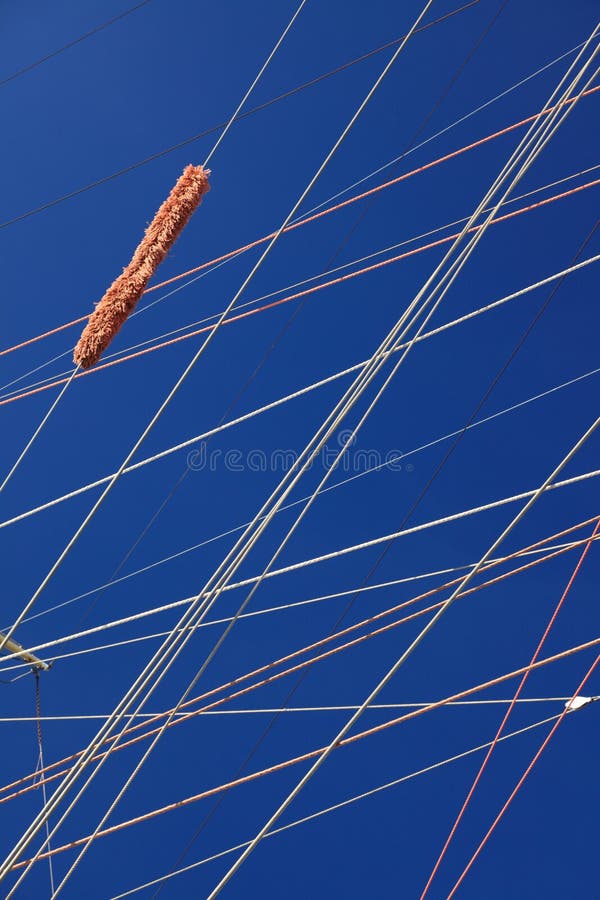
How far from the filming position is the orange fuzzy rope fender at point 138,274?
7.38 feet

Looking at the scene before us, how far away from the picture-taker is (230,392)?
20.4ft

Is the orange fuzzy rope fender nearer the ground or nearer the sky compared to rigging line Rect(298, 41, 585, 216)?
nearer the sky

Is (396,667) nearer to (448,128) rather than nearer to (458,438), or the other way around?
(458,438)

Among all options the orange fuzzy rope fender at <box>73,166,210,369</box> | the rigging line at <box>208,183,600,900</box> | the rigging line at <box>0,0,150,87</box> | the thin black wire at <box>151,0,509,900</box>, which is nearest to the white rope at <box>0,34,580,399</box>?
the thin black wire at <box>151,0,509,900</box>

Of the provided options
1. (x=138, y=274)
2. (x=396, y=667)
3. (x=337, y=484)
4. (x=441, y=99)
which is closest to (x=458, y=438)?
(x=337, y=484)

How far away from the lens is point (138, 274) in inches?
90.1

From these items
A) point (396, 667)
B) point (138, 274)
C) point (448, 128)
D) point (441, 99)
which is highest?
point (138, 274)

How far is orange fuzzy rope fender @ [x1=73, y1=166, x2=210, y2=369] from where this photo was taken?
2.25 meters

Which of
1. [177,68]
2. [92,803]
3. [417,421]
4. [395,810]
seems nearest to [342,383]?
[417,421]

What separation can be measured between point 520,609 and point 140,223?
3.33 meters

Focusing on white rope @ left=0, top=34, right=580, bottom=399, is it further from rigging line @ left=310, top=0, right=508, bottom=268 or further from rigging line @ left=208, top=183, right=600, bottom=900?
rigging line @ left=208, top=183, right=600, bottom=900
